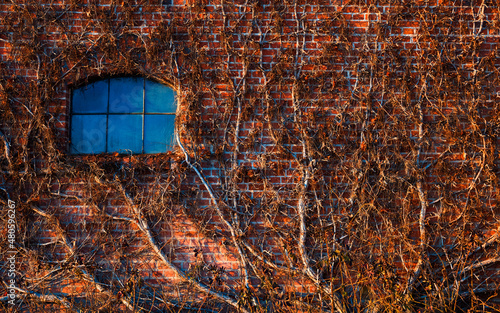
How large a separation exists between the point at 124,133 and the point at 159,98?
0.50 m

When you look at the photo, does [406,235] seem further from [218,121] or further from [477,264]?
[218,121]

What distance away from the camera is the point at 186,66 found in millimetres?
4121

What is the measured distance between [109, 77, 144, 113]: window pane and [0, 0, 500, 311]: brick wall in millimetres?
133

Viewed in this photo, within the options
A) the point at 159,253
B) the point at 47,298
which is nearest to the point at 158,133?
the point at 159,253

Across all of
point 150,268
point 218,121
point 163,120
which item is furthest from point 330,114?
point 150,268

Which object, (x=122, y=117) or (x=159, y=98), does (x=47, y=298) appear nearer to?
(x=122, y=117)

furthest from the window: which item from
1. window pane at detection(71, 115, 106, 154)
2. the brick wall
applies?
the brick wall

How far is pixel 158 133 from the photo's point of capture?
4.19 m

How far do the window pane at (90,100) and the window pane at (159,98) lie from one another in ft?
1.45

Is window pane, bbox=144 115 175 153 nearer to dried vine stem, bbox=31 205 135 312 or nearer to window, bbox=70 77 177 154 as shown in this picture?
window, bbox=70 77 177 154

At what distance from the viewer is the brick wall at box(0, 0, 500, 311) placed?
392 cm

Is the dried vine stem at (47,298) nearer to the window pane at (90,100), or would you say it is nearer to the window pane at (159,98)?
the window pane at (90,100)

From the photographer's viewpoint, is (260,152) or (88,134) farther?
(88,134)

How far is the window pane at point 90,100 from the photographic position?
4.22m
